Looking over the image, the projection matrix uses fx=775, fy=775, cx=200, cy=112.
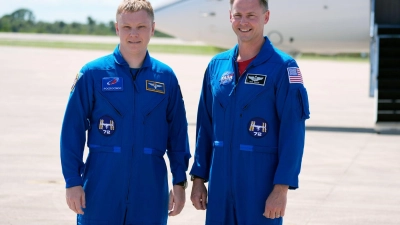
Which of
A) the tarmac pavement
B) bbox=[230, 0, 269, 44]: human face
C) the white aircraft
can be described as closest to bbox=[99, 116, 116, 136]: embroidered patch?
bbox=[230, 0, 269, 44]: human face

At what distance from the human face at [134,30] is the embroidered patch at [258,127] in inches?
33.1

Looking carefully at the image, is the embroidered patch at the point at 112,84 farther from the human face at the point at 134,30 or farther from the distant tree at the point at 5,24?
the distant tree at the point at 5,24

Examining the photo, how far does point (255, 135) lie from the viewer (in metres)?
4.81

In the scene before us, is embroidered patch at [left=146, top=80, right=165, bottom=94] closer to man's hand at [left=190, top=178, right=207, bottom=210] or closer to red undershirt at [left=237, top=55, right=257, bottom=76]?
red undershirt at [left=237, top=55, right=257, bottom=76]

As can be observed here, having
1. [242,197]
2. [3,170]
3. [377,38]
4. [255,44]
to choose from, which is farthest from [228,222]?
[377,38]

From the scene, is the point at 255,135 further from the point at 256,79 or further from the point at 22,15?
the point at 22,15

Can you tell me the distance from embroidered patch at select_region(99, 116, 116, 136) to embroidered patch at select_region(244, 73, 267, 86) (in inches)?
34.5

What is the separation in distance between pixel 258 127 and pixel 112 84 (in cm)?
95

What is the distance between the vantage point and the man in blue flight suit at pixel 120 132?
15.9 ft

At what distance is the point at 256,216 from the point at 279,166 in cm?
36

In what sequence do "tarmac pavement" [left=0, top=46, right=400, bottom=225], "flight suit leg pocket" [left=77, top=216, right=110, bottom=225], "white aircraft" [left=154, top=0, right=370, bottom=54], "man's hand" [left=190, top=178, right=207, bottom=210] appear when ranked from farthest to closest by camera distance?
"white aircraft" [left=154, top=0, right=370, bottom=54] → "tarmac pavement" [left=0, top=46, right=400, bottom=225] → "man's hand" [left=190, top=178, right=207, bottom=210] → "flight suit leg pocket" [left=77, top=216, right=110, bottom=225]

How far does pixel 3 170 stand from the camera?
10484 mm

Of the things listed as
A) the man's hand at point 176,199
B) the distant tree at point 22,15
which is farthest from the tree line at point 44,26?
the man's hand at point 176,199

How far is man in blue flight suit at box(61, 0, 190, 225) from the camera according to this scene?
4.85 metres
